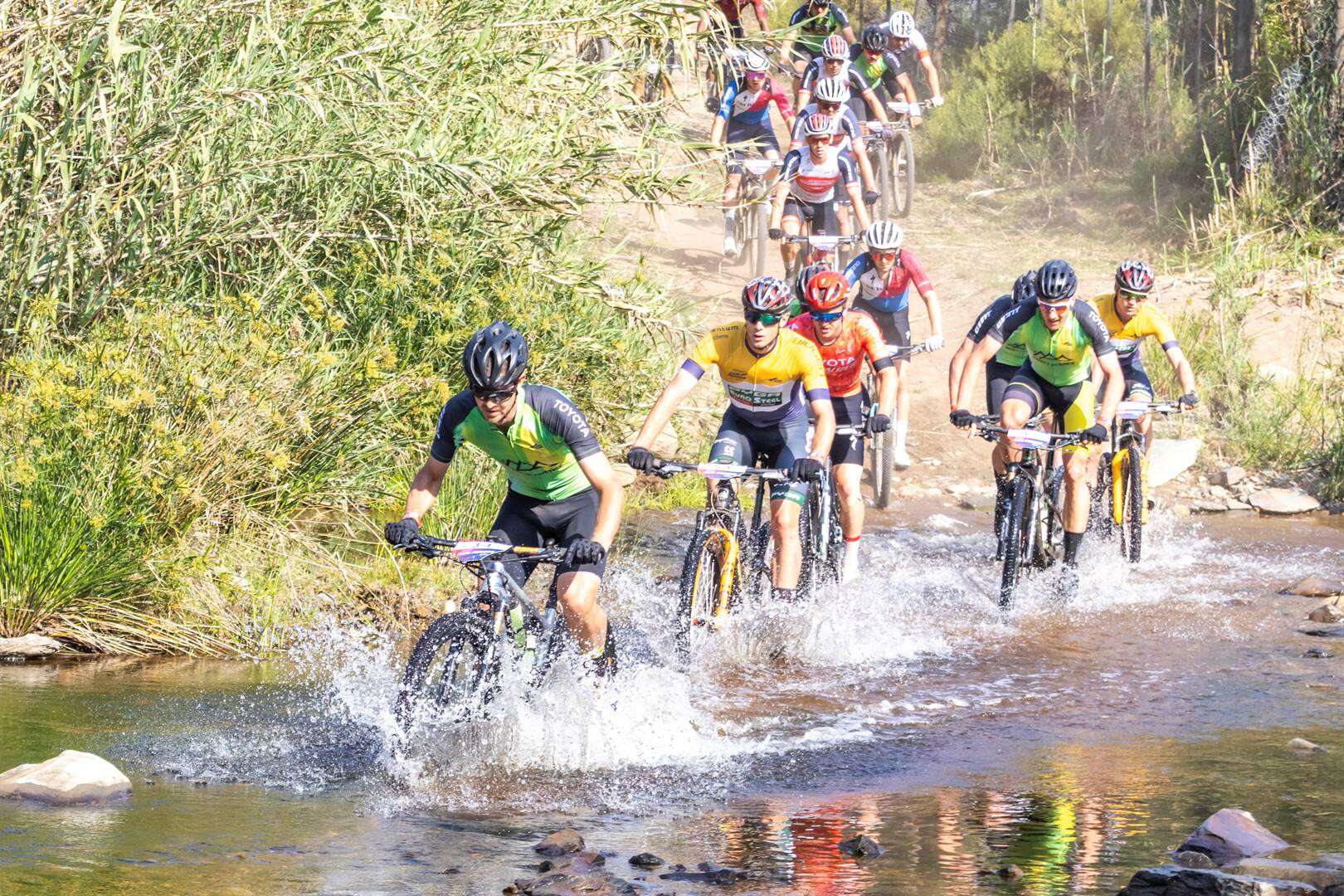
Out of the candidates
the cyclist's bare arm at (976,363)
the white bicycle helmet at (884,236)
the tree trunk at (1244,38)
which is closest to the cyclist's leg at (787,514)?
the cyclist's bare arm at (976,363)

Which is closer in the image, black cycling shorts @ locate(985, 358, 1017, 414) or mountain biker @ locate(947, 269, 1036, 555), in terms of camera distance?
mountain biker @ locate(947, 269, 1036, 555)

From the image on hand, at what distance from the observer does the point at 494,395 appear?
7184 millimetres

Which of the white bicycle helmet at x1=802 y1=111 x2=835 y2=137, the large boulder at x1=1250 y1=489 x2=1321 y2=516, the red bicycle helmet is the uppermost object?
the white bicycle helmet at x1=802 y1=111 x2=835 y2=137

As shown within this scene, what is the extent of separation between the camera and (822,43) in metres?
17.0

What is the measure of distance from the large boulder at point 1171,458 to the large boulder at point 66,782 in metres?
11.6

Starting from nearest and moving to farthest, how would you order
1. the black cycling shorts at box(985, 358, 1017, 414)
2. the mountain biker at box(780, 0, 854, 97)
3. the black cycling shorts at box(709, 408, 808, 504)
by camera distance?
1. the black cycling shorts at box(709, 408, 808, 504)
2. the black cycling shorts at box(985, 358, 1017, 414)
3. the mountain biker at box(780, 0, 854, 97)

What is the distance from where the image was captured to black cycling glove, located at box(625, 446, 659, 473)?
8.89 metres

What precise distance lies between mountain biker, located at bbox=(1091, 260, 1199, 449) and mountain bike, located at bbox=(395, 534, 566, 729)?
269 inches

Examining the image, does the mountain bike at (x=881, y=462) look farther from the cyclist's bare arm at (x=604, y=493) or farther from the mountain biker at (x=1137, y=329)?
the cyclist's bare arm at (x=604, y=493)

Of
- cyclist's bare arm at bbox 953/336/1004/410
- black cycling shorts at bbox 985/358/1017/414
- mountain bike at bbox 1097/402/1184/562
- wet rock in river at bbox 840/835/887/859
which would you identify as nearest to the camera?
wet rock in river at bbox 840/835/887/859

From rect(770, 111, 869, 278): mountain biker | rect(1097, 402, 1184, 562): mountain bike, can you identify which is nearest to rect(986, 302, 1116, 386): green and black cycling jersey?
rect(1097, 402, 1184, 562): mountain bike

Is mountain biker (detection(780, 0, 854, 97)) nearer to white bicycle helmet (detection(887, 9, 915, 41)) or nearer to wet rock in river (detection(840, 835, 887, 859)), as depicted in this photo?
white bicycle helmet (detection(887, 9, 915, 41))

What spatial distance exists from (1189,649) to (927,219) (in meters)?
13.8

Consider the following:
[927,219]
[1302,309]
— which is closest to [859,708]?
[1302,309]
